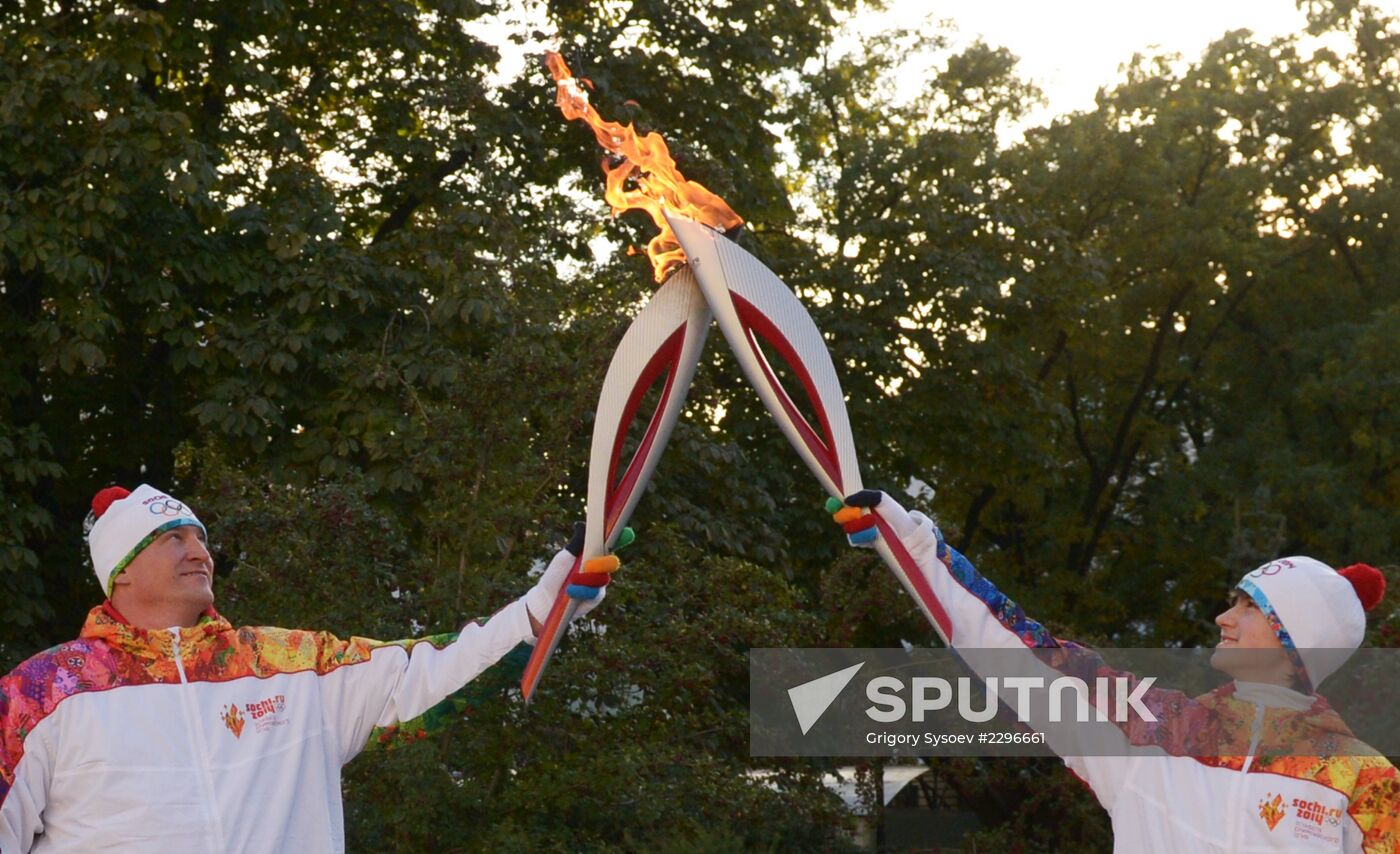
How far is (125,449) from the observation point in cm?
884

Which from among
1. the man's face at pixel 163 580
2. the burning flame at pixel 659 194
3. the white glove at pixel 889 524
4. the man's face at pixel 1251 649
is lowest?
the man's face at pixel 1251 649

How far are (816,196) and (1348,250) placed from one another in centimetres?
605

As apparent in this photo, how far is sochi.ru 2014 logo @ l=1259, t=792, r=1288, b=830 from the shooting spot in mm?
2695

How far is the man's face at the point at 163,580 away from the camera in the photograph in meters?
3.05

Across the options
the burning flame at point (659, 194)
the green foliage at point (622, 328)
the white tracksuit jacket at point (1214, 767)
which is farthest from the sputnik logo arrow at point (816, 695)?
the white tracksuit jacket at point (1214, 767)

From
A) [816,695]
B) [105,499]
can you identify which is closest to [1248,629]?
[105,499]

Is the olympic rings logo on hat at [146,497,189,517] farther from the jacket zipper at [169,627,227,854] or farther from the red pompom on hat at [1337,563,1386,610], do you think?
the red pompom on hat at [1337,563,1386,610]

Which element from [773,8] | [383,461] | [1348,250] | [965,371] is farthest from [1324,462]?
[383,461]

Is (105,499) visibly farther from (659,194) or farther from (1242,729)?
(1242,729)

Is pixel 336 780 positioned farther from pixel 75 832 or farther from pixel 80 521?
pixel 80 521

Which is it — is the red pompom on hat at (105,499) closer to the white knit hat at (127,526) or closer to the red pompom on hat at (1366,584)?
the white knit hat at (127,526)

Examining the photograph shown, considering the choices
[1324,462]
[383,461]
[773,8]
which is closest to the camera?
[383,461]

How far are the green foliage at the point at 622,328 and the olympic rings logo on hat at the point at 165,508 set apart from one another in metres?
2.31

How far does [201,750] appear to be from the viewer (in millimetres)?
2930
